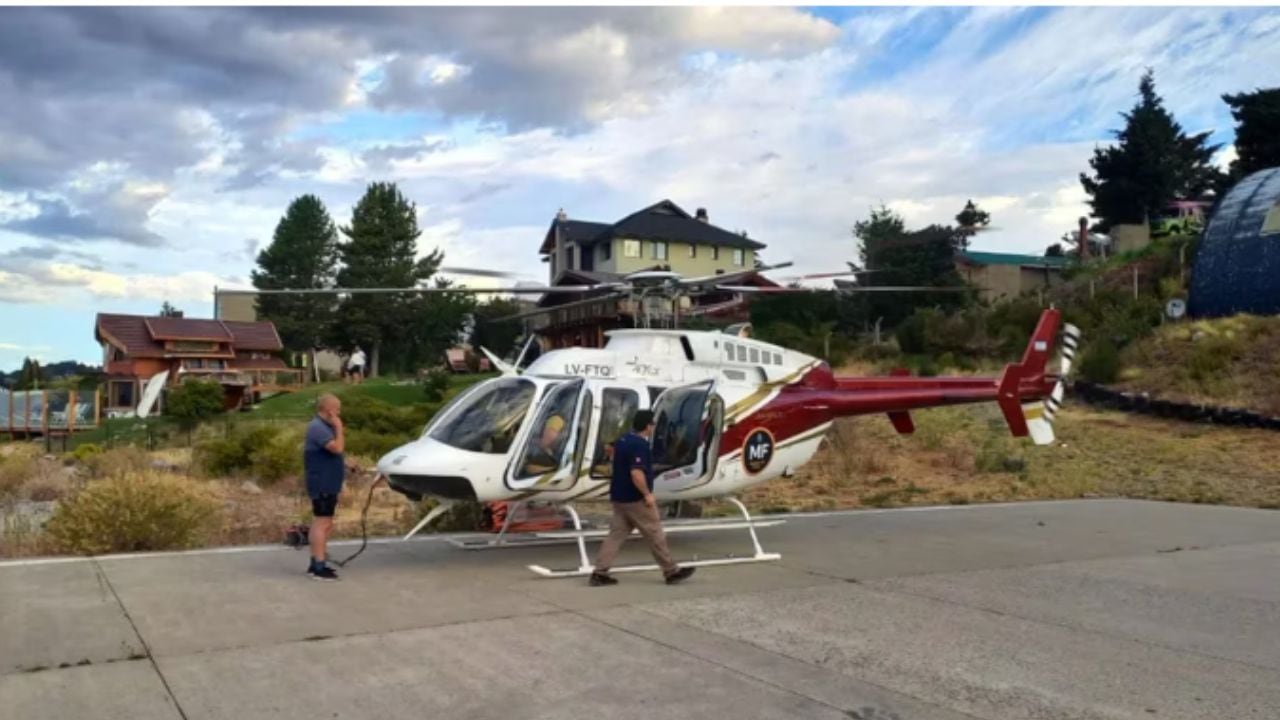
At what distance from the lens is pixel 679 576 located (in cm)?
932

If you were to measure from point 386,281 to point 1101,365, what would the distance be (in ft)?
155

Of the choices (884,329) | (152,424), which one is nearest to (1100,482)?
(884,329)

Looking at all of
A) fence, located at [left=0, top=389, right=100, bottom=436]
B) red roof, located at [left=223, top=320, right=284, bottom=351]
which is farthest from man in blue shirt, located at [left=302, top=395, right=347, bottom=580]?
red roof, located at [left=223, top=320, right=284, bottom=351]

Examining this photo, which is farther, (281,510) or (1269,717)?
(281,510)

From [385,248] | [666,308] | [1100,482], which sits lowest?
[1100,482]

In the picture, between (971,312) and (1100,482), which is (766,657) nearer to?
(1100,482)

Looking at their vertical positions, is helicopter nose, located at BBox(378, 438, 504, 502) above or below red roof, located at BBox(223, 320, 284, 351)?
below

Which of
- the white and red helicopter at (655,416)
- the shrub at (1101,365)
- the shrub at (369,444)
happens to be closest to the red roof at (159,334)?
the shrub at (369,444)

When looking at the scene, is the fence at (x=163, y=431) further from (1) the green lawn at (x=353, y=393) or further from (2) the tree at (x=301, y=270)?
(2) the tree at (x=301, y=270)

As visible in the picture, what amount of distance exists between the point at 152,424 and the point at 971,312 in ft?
102

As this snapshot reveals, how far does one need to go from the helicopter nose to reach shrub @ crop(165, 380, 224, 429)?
31.4 m

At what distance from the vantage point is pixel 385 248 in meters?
64.9

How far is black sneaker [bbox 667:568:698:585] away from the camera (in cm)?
928

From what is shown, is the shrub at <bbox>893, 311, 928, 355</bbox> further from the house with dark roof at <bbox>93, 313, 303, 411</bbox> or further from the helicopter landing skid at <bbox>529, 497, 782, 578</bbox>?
the house with dark roof at <bbox>93, 313, 303, 411</bbox>
